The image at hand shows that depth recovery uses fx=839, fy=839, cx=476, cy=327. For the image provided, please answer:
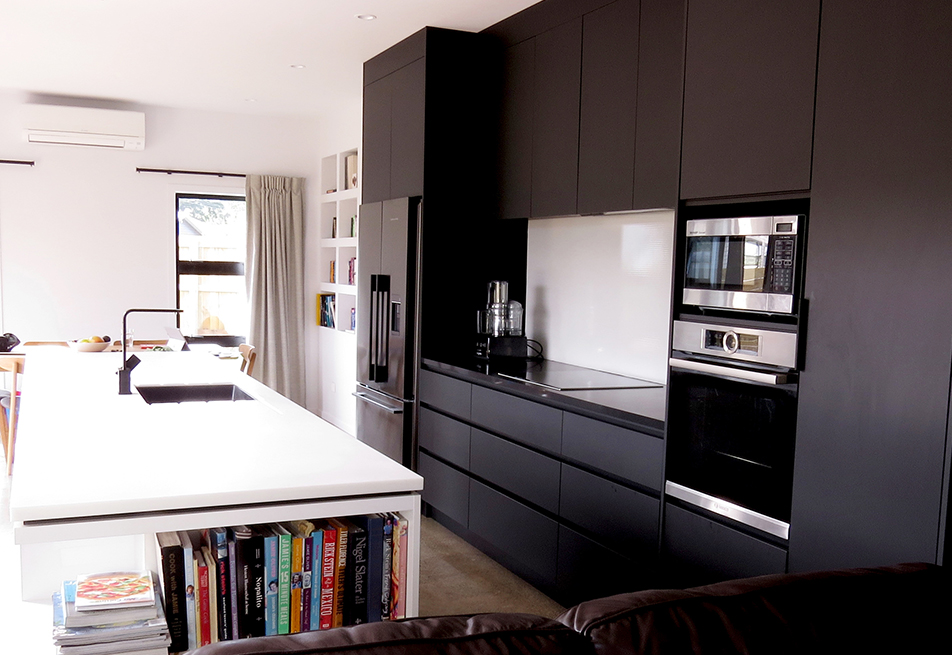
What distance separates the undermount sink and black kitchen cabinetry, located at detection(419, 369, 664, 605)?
106 cm

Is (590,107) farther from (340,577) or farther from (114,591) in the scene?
(114,591)

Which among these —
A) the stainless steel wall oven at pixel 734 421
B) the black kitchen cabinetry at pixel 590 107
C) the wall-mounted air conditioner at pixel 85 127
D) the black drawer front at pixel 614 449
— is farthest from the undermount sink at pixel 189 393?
the wall-mounted air conditioner at pixel 85 127

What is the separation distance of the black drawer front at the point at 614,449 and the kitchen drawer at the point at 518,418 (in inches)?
3.1

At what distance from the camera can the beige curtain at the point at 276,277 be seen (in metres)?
7.23

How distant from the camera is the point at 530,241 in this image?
15.1 ft

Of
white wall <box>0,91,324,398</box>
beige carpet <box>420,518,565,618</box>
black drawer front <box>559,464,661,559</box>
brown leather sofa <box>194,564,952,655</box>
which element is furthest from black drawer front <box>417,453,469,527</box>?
white wall <box>0,91,324,398</box>

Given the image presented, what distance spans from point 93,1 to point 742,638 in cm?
425

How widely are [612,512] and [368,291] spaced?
97.9 inches

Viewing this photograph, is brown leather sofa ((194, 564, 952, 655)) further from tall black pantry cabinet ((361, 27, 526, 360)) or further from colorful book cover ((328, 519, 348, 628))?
tall black pantry cabinet ((361, 27, 526, 360))

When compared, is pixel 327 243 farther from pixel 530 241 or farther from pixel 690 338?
pixel 690 338

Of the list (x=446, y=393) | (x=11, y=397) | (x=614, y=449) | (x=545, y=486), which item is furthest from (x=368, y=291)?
(x=614, y=449)

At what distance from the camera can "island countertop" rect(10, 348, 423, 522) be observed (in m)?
1.76

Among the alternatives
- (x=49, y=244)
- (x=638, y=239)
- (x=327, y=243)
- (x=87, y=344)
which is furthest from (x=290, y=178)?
(x=638, y=239)

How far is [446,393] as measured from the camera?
4.16 m
